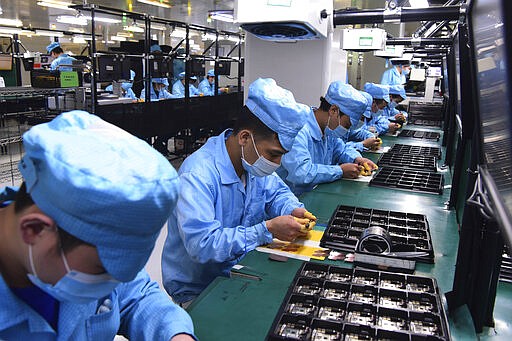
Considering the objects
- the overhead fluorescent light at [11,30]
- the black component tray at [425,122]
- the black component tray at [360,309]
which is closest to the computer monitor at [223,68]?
the black component tray at [425,122]

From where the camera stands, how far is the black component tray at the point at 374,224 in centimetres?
192

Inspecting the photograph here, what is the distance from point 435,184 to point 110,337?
8.14ft

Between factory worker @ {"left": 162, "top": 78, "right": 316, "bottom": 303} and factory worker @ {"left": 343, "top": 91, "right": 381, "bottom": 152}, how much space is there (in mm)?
1883

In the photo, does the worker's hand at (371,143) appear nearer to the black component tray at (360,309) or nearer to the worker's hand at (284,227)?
the worker's hand at (284,227)

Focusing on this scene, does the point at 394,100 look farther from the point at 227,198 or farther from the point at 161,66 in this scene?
the point at 227,198

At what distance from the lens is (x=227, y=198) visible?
2.00 meters

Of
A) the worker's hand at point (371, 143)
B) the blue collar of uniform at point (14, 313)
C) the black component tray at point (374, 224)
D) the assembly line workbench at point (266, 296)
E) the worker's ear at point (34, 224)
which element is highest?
the worker's ear at point (34, 224)

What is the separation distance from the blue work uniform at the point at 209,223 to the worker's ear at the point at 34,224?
3.07 feet

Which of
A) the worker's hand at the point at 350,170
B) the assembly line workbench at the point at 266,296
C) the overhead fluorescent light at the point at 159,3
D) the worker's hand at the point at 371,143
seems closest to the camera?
the assembly line workbench at the point at 266,296

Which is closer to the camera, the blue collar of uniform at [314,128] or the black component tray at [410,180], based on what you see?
the black component tray at [410,180]

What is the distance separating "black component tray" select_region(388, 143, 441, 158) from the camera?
4.39 m

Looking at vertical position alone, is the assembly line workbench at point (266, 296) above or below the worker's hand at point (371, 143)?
below

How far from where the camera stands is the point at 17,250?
2.87ft

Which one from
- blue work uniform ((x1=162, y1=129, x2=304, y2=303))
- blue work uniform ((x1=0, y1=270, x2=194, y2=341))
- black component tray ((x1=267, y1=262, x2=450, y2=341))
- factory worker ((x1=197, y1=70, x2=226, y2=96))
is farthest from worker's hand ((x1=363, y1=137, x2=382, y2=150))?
factory worker ((x1=197, y1=70, x2=226, y2=96))
